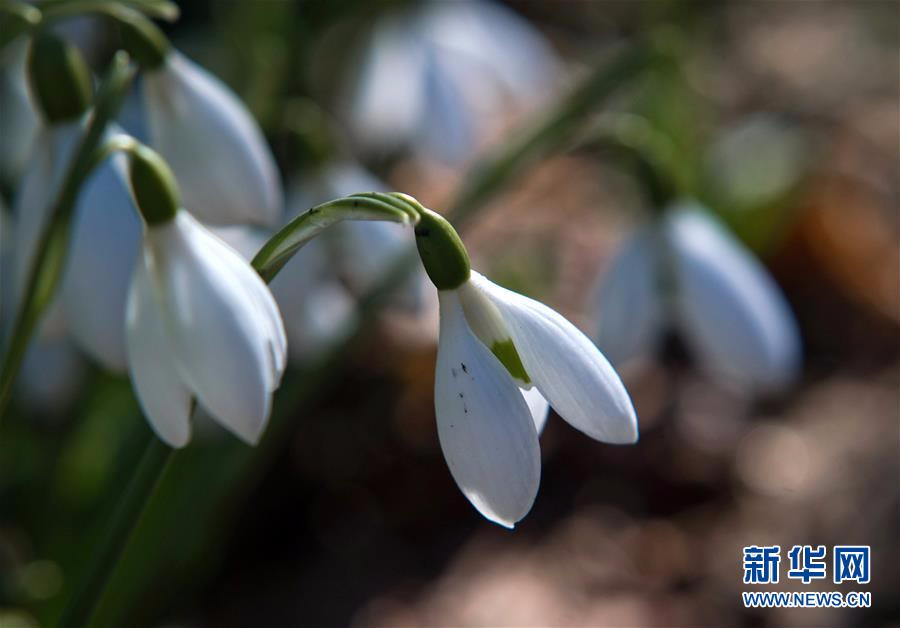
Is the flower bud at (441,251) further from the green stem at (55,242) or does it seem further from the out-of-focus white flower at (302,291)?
the out-of-focus white flower at (302,291)

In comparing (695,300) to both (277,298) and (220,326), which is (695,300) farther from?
(220,326)

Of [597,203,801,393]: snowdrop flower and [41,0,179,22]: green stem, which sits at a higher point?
[41,0,179,22]: green stem

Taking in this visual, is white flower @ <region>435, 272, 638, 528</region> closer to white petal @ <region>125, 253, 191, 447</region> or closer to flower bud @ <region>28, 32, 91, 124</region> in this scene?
white petal @ <region>125, 253, 191, 447</region>

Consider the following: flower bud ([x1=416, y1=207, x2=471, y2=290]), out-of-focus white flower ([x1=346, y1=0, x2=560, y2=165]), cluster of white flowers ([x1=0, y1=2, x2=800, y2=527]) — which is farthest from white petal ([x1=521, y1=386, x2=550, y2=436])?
out-of-focus white flower ([x1=346, y1=0, x2=560, y2=165])

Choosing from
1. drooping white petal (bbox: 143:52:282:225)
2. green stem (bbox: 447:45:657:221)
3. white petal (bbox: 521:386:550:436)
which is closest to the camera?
white petal (bbox: 521:386:550:436)

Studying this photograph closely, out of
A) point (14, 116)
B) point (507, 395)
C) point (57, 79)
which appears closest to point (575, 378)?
point (507, 395)

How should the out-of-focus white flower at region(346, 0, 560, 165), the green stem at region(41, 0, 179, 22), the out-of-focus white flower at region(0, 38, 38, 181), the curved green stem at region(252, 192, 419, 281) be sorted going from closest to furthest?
1. the curved green stem at region(252, 192, 419, 281)
2. the green stem at region(41, 0, 179, 22)
3. the out-of-focus white flower at region(0, 38, 38, 181)
4. the out-of-focus white flower at region(346, 0, 560, 165)

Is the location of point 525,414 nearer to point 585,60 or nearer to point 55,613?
point 55,613

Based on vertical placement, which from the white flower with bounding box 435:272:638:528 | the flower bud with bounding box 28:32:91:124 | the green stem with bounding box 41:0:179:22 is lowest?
the white flower with bounding box 435:272:638:528

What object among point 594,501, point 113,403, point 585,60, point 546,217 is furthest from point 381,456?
point 585,60
